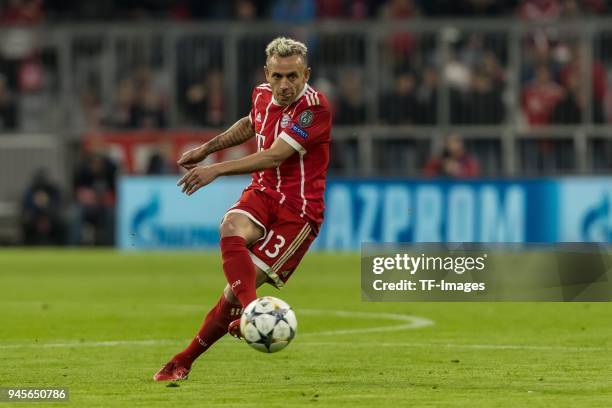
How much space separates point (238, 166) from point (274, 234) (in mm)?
627

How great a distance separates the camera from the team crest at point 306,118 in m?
9.33

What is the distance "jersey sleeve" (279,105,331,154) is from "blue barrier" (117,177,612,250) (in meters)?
14.2

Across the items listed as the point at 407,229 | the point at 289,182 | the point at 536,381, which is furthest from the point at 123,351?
the point at 407,229

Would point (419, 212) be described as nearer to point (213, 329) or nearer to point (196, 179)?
point (213, 329)

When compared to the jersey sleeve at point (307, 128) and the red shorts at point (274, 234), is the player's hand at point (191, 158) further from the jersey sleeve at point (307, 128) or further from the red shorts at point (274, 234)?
the jersey sleeve at point (307, 128)

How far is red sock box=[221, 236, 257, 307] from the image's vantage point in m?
9.08

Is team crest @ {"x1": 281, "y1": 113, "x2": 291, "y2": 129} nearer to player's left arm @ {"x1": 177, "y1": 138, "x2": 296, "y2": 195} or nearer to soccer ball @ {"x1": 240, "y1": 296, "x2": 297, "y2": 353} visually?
player's left arm @ {"x1": 177, "y1": 138, "x2": 296, "y2": 195}

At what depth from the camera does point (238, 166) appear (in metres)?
9.01

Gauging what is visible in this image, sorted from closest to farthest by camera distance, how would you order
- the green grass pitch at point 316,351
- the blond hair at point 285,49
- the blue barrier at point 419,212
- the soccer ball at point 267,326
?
the green grass pitch at point 316,351, the soccer ball at point 267,326, the blond hair at point 285,49, the blue barrier at point 419,212

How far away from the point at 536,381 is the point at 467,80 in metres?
16.9

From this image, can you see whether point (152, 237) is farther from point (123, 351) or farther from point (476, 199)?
point (123, 351)

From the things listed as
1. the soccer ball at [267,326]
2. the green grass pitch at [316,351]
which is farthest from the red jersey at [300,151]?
the green grass pitch at [316,351]

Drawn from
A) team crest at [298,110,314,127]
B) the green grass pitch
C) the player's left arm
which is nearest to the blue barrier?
the green grass pitch

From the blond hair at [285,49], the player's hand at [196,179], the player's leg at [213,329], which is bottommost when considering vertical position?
the player's leg at [213,329]
